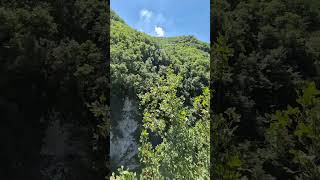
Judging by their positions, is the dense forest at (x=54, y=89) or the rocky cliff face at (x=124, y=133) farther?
the rocky cliff face at (x=124, y=133)

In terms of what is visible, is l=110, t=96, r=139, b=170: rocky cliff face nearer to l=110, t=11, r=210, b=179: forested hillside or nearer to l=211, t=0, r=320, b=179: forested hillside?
l=110, t=11, r=210, b=179: forested hillside

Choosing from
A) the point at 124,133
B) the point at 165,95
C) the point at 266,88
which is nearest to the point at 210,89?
the point at 266,88

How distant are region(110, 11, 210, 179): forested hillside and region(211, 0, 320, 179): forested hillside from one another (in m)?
0.65

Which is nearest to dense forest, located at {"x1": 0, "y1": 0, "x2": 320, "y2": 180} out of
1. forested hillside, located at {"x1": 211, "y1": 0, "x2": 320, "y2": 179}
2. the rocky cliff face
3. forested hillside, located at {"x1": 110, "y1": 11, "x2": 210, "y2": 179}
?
forested hillside, located at {"x1": 211, "y1": 0, "x2": 320, "y2": 179}

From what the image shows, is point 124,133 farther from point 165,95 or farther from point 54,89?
point 54,89

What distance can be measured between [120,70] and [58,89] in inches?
39.5

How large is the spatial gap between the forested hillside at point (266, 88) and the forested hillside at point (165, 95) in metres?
0.65

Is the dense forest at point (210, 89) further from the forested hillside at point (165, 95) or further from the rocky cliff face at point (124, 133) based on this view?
the rocky cliff face at point (124, 133)

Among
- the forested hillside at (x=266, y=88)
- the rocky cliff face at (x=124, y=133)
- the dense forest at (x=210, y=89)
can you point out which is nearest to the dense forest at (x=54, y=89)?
the dense forest at (x=210, y=89)

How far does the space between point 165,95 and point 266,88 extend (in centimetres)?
135

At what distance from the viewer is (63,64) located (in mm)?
3344

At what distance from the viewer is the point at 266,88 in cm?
314

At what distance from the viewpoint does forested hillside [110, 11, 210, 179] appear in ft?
13.1

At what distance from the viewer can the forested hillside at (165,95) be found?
13.1 ft
